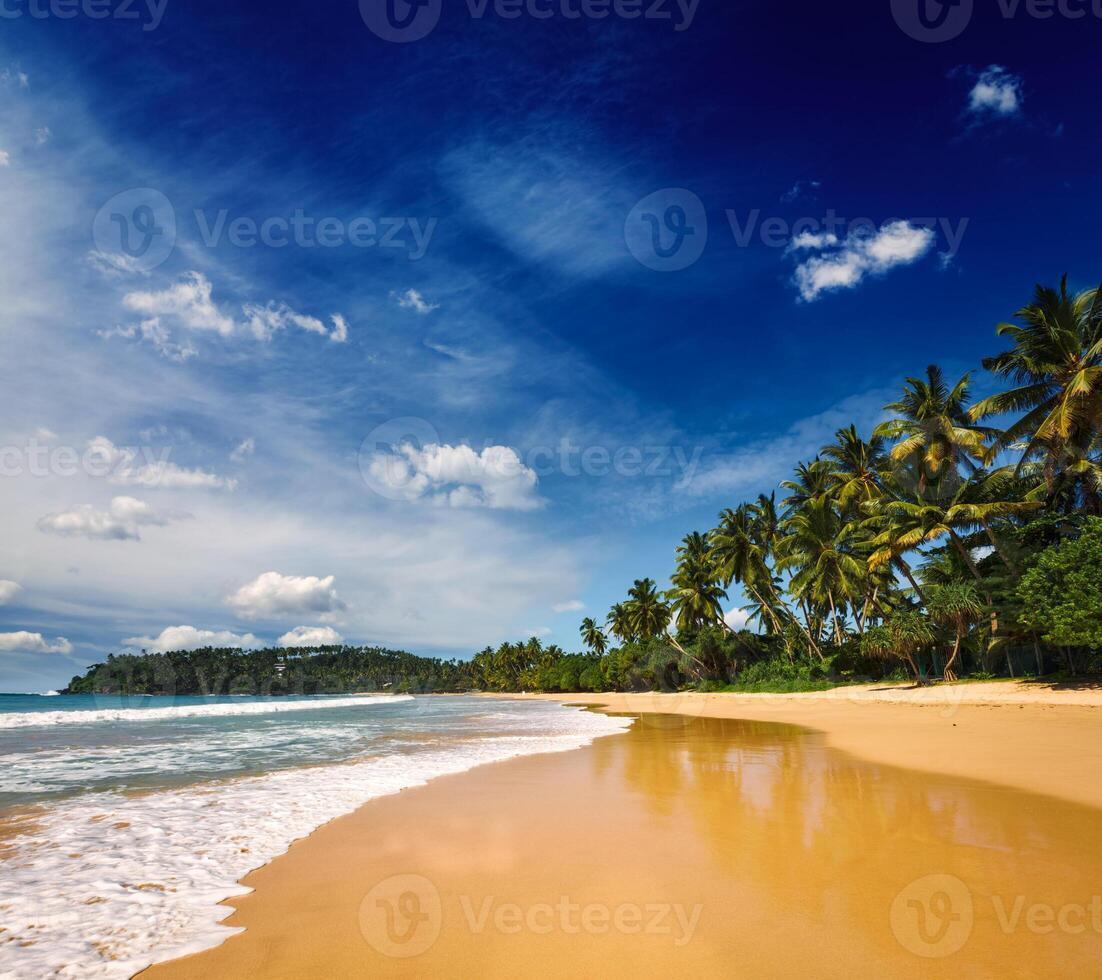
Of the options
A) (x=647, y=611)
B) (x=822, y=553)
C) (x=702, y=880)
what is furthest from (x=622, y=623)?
(x=702, y=880)

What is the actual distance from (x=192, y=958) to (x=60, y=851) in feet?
11.9

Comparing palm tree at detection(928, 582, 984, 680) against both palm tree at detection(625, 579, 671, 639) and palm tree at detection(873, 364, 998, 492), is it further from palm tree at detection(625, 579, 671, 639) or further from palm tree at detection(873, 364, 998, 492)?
palm tree at detection(625, 579, 671, 639)

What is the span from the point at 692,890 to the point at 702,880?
25cm

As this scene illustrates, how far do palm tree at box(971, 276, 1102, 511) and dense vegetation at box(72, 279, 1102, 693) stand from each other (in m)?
0.05

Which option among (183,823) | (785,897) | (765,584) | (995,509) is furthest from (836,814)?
(765,584)

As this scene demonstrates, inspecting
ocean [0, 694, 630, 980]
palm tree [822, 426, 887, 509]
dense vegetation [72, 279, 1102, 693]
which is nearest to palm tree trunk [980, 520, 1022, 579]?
dense vegetation [72, 279, 1102, 693]

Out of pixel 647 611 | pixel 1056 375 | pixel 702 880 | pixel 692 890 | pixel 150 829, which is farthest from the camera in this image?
pixel 647 611

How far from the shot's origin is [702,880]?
474 cm

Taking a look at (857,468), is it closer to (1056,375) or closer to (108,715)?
(1056,375)

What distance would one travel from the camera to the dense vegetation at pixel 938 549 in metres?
21.0

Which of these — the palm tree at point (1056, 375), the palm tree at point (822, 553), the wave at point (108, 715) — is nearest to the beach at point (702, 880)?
the palm tree at point (1056, 375)

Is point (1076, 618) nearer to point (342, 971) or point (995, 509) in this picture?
point (995, 509)

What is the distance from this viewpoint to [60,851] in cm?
600

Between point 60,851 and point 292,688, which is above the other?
point 60,851
